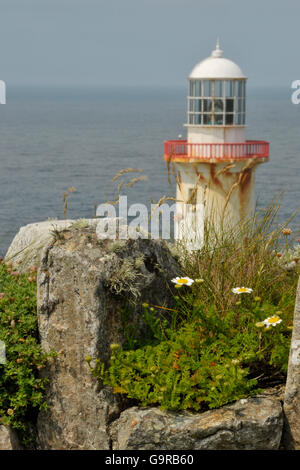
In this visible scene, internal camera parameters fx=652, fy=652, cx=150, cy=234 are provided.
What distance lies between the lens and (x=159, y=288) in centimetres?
517

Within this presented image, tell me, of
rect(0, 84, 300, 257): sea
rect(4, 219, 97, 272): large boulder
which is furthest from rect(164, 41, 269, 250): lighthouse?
rect(4, 219, 97, 272): large boulder

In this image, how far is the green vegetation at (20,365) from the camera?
15.0 feet

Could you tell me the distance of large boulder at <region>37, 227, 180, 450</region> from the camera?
182 inches

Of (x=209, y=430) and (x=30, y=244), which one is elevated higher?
(x=30, y=244)

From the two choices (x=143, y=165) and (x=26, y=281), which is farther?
(x=143, y=165)

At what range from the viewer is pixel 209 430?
4242 millimetres

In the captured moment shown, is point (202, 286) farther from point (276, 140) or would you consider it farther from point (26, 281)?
point (276, 140)

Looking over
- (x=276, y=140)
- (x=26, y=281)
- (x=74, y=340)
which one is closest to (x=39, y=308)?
(x=74, y=340)

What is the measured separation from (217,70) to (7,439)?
17.2 m

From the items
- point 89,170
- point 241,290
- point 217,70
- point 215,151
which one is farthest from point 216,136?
point 89,170

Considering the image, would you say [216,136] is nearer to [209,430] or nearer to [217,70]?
[217,70]

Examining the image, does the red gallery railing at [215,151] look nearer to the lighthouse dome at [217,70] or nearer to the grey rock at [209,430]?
the lighthouse dome at [217,70]

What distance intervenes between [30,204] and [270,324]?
90.9 feet

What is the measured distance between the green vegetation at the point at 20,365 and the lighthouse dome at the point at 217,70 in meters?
16.0
